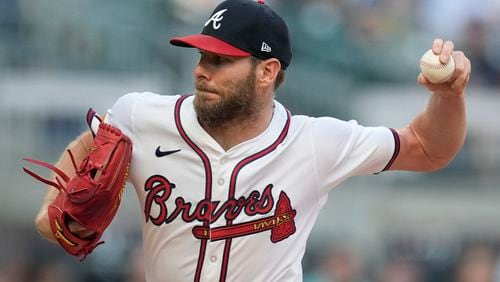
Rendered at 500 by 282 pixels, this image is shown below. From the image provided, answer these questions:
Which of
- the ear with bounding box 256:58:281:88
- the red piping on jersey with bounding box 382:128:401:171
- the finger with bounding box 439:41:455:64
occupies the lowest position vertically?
the red piping on jersey with bounding box 382:128:401:171

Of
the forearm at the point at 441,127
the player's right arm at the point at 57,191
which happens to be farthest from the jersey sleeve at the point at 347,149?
the player's right arm at the point at 57,191

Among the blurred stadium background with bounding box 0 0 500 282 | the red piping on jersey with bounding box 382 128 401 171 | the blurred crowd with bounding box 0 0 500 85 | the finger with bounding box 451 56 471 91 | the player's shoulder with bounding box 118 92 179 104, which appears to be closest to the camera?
the finger with bounding box 451 56 471 91

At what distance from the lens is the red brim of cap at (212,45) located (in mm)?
3740

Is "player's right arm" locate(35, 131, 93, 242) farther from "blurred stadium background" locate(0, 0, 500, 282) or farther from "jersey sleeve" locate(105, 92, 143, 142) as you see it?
"blurred stadium background" locate(0, 0, 500, 282)

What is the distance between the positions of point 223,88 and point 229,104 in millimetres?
60

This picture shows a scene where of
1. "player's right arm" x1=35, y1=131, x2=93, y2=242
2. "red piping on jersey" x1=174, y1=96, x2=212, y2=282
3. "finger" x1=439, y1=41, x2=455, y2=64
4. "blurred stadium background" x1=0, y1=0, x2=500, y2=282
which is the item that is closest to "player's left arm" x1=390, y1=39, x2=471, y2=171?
"finger" x1=439, y1=41, x2=455, y2=64

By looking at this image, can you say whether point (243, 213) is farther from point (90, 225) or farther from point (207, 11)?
point (207, 11)

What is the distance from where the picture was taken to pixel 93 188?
12.0ft

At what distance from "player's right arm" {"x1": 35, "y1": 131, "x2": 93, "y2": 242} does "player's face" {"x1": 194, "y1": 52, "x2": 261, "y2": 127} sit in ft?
1.43

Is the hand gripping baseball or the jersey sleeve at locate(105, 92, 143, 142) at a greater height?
the hand gripping baseball

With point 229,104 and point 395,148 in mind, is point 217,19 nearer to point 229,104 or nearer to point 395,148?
point 229,104

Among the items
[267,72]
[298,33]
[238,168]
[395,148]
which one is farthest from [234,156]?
[298,33]

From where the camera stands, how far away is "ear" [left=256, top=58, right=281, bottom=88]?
3857mm

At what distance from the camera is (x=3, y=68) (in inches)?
330
